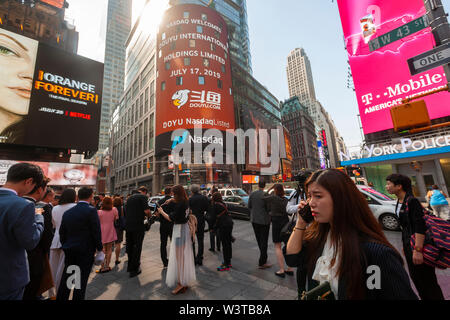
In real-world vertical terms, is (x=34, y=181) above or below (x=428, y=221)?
above

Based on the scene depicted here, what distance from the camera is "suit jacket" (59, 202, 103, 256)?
305 cm

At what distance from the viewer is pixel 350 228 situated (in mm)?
1218

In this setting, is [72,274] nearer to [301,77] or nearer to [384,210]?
[384,210]

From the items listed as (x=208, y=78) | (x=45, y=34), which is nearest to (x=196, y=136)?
(x=208, y=78)

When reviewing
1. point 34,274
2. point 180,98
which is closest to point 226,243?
point 34,274

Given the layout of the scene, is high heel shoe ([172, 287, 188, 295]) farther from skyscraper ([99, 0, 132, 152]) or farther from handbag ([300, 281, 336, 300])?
skyscraper ([99, 0, 132, 152])

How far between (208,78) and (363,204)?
1443 inches

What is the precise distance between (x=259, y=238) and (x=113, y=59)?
412 ft

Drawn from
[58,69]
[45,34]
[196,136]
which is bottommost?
[196,136]

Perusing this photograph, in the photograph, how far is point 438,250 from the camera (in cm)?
222

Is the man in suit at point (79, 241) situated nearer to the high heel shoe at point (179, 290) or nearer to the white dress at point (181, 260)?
the white dress at point (181, 260)

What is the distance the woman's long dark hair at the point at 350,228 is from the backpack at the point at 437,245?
192 cm

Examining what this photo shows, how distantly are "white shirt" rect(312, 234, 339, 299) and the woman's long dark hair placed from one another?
A: 0.16 ft

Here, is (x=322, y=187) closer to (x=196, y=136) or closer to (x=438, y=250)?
(x=438, y=250)
